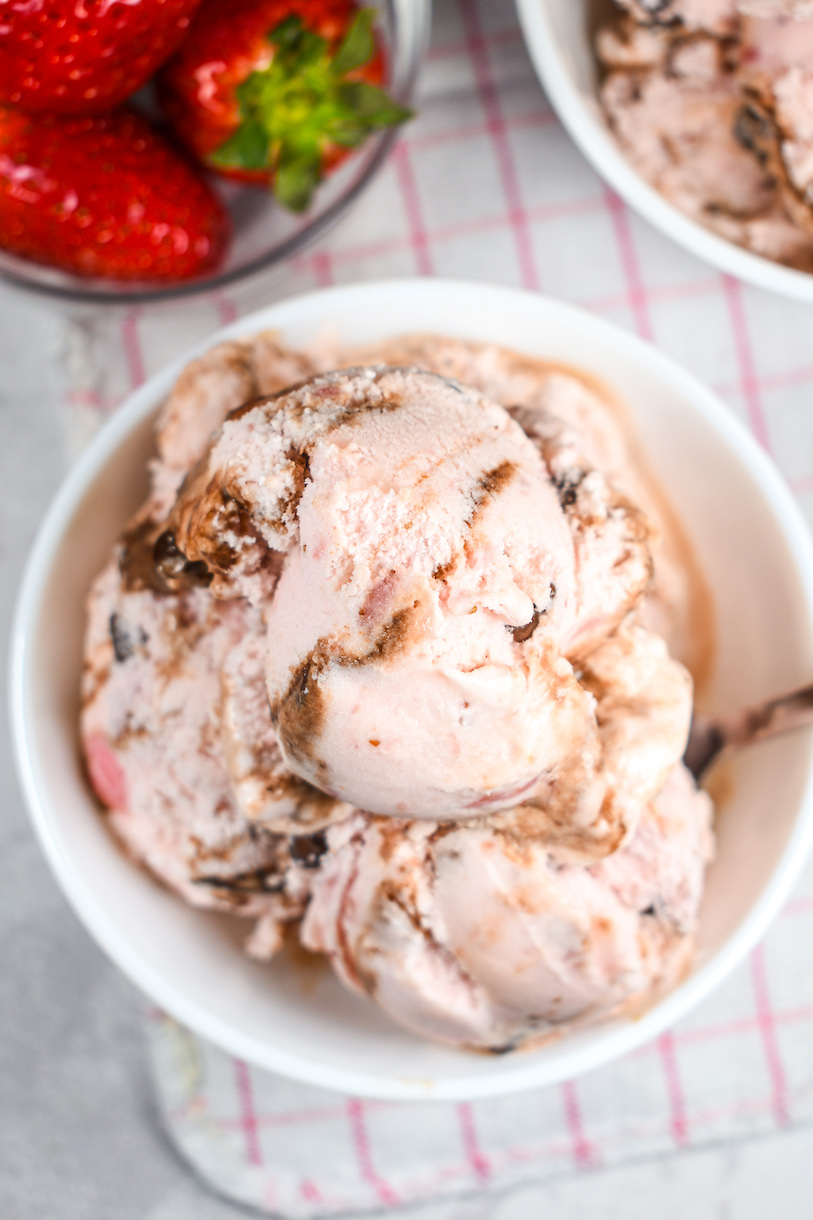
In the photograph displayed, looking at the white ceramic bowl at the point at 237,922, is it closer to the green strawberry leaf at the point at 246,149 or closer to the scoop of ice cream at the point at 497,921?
the scoop of ice cream at the point at 497,921

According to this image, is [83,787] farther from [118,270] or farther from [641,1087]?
[641,1087]

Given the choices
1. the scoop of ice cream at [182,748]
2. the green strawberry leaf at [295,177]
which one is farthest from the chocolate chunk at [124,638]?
the green strawberry leaf at [295,177]

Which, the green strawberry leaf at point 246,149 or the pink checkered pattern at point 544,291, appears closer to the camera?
the green strawberry leaf at point 246,149

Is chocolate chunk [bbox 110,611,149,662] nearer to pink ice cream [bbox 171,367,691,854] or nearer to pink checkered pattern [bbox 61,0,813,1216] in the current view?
pink ice cream [bbox 171,367,691,854]

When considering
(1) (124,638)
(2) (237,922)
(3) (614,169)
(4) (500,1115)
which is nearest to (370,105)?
(3) (614,169)

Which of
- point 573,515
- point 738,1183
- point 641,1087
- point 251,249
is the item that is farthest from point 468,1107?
point 251,249

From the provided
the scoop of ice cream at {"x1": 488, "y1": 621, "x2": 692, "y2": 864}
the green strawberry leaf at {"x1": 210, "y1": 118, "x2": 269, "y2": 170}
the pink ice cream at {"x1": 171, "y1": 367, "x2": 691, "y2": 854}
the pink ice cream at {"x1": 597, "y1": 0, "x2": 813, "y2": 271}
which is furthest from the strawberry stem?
the scoop of ice cream at {"x1": 488, "y1": 621, "x2": 692, "y2": 864}
